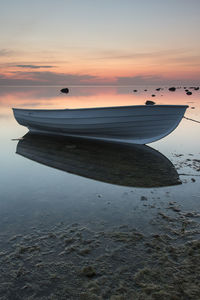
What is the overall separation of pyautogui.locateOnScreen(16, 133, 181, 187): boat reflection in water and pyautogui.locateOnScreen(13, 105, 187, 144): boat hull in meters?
A: 0.48

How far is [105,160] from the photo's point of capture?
10.0 metres

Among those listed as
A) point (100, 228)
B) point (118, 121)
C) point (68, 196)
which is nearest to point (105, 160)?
point (118, 121)

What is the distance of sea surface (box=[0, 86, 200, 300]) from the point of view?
133 inches

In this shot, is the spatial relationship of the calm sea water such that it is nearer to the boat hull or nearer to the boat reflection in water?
the boat reflection in water

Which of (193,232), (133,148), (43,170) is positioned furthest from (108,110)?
(193,232)

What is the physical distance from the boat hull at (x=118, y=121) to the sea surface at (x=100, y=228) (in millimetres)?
2070

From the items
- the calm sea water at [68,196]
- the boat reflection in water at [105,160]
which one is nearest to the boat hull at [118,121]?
the boat reflection in water at [105,160]

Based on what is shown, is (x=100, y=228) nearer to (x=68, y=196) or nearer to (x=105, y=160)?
(x=68, y=196)

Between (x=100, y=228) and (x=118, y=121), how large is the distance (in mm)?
7486

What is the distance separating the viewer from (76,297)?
316 cm

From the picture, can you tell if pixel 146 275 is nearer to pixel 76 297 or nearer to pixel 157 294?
→ pixel 157 294

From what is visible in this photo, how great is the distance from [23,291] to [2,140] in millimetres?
12116

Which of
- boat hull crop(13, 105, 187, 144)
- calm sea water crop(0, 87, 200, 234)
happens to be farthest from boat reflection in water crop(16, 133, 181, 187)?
boat hull crop(13, 105, 187, 144)

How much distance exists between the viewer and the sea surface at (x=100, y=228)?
3.37 meters
